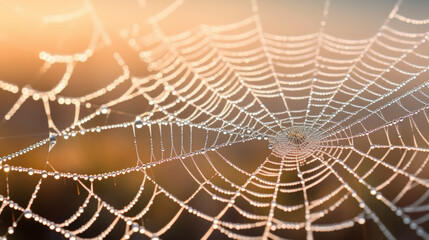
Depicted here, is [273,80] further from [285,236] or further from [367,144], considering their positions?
[285,236]

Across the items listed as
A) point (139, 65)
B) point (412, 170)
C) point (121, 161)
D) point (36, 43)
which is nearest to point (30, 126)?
point (121, 161)

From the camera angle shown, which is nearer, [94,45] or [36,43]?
[94,45]

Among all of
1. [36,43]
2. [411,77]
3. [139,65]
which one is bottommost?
[36,43]

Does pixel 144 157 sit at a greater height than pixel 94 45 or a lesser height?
greater

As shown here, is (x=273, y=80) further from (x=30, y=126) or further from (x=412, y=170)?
(x=30, y=126)

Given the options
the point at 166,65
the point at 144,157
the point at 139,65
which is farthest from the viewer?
the point at 144,157

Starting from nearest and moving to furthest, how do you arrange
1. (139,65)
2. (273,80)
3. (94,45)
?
1. (94,45)
2. (139,65)
3. (273,80)

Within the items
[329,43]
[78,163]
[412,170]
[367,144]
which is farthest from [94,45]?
[412,170]
